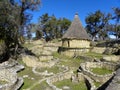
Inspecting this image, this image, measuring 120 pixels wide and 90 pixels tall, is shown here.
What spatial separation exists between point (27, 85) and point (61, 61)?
38.0ft

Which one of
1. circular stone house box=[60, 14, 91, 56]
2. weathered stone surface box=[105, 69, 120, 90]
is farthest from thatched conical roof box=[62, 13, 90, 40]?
weathered stone surface box=[105, 69, 120, 90]

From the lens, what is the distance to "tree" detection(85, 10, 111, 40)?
6144 cm

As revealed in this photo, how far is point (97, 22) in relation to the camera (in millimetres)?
63969

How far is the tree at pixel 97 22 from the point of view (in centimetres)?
6144

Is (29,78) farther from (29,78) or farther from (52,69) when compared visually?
(52,69)

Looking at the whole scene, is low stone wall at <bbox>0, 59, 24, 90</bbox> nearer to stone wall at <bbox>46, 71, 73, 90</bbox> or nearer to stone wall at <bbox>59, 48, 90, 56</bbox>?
stone wall at <bbox>46, 71, 73, 90</bbox>

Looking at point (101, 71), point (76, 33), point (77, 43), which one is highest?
point (76, 33)

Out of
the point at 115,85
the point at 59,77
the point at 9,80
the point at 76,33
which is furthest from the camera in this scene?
the point at 76,33

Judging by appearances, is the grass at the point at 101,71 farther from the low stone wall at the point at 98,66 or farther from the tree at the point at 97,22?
the tree at the point at 97,22

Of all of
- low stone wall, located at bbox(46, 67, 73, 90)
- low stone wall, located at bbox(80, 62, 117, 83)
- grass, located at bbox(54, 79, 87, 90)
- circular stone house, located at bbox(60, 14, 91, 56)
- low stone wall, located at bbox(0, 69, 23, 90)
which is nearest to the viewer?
low stone wall, located at bbox(0, 69, 23, 90)

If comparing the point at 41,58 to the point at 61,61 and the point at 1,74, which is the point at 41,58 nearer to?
the point at 61,61

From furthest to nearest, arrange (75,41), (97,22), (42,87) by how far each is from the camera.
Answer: (97,22) < (75,41) < (42,87)

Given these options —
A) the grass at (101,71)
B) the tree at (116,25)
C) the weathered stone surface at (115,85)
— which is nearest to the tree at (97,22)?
A: the tree at (116,25)

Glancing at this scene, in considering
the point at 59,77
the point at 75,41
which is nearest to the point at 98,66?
the point at 59,77
